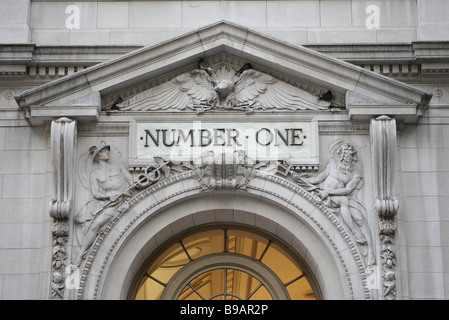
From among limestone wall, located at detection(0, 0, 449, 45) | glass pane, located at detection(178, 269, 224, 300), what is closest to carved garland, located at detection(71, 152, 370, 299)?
glass pane, located at detection(178, 269, 224, 300)

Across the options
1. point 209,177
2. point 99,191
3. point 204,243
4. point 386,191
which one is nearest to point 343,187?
point 386,191

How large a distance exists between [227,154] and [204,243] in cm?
190

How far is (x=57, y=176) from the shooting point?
18.9 meters

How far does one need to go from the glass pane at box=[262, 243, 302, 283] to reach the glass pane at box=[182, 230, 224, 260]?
868mm

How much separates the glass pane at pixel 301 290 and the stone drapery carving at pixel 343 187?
1593mm

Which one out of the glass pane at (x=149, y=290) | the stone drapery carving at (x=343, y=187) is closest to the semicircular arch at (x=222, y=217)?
the stone drapery carving at (x=343, y=187)

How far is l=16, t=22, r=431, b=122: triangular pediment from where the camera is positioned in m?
19.2

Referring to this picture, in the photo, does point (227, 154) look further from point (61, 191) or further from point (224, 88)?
point (61, 191)

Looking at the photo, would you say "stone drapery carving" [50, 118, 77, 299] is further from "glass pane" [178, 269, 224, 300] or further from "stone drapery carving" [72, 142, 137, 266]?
"glass pane" [178, 269, 224, 300]

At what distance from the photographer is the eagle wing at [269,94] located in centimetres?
1962

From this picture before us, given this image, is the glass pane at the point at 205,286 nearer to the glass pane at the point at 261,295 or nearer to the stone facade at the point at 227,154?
the glass pane at the point at 261,295
